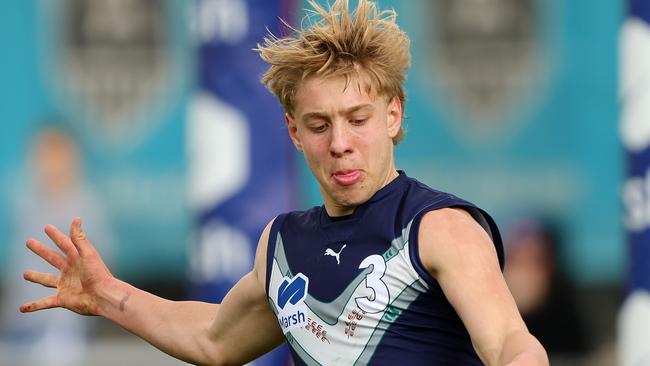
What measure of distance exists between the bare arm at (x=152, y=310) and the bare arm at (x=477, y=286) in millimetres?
904

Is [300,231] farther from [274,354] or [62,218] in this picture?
[62,218]

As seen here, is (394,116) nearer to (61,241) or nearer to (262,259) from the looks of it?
(262,259)

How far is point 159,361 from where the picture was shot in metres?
9.98

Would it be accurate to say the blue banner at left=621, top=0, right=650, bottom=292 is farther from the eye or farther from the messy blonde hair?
the eye

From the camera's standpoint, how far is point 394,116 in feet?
12.6

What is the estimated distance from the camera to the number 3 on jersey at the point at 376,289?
3.61 m

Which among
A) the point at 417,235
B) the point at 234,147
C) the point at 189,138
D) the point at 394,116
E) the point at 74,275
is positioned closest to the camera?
the point at 417,235

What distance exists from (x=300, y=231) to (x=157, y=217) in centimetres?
566

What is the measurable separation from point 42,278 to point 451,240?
1504mm

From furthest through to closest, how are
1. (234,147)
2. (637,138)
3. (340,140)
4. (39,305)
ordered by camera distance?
1. (234,147)
2. (637,138)
3. (39,305)
4. (340,140)

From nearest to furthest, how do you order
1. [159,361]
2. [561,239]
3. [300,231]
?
[300,231] → [561,239] → [159,361]

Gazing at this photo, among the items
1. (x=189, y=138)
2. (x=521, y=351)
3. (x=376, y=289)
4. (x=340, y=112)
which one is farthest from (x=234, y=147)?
(x=189, y=138)

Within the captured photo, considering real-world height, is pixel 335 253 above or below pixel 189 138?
above

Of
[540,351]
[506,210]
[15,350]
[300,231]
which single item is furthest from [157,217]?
[540,351]
